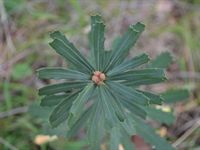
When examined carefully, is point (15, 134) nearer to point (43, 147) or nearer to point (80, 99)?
point (43, 147)

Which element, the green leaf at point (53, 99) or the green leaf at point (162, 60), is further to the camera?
the green leaf at point (162, 60)

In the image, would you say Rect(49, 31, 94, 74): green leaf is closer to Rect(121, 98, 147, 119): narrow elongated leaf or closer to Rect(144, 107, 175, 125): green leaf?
Rect(121, 98, 147, 119): narrow elongated leaf

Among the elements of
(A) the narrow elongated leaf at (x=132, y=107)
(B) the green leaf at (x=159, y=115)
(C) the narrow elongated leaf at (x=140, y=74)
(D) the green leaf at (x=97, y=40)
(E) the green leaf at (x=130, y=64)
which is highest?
(D) the green leaf at (x=97, y=40)

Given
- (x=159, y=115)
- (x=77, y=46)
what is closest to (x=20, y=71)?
(x=77, y=46)

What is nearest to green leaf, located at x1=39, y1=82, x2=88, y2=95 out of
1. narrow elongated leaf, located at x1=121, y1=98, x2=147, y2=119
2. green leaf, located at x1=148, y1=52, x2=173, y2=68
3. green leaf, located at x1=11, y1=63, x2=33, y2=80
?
narrow elongated leaf, located at x1=121, y1=98, x2=147, y2=119

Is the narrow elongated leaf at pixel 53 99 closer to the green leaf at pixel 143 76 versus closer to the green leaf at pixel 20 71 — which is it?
the green leaf at pixel 143 76

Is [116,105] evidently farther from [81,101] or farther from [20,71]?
[20,71]

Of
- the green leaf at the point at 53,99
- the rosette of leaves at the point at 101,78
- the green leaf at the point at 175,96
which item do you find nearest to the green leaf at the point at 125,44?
the rosette of leaves at the point at 101,78
